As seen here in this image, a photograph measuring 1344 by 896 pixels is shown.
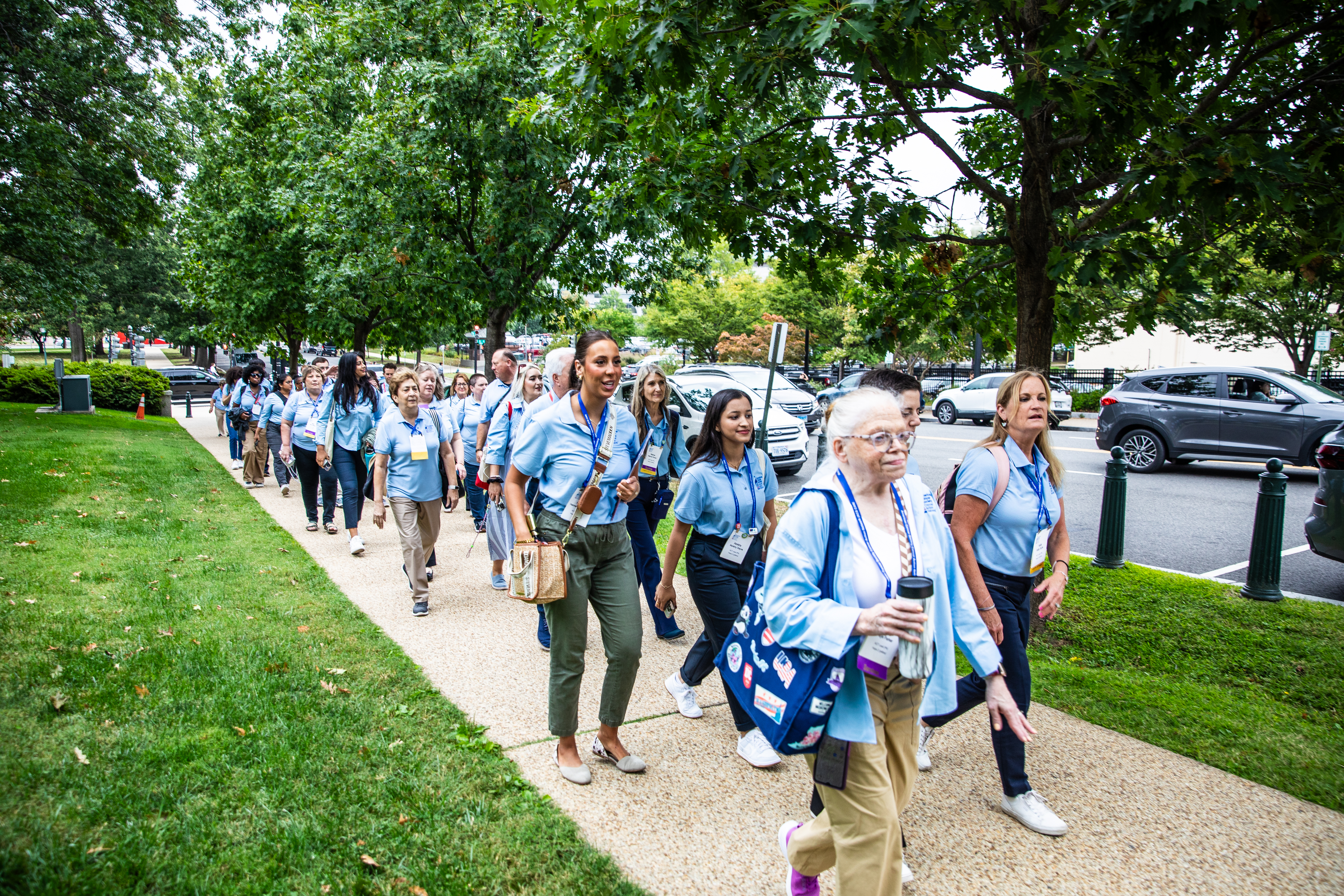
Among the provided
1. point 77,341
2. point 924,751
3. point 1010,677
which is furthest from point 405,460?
point 77,341

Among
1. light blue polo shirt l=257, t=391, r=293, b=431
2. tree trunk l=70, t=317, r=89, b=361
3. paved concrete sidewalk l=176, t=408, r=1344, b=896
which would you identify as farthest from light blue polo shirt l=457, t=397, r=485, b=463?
tree trunk l=70, t=317, r=89, b=361

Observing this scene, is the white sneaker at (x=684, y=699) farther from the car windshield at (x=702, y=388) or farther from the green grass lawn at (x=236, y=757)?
the car windshield at (x=702, y=388)

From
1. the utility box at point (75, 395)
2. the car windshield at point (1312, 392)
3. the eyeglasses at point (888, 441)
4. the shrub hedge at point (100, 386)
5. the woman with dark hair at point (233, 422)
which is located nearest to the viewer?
the eyeglasses at point (888, 441)

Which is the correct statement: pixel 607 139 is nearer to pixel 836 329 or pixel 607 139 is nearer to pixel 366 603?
pixel 366 603

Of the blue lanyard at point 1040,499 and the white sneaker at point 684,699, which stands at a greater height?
the blue lanyard at point 1040,499

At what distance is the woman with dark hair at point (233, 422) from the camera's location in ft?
48.1

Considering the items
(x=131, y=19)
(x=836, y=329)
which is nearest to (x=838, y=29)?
(x=131, y=19)

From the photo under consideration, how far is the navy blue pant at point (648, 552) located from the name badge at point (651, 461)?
467 mm

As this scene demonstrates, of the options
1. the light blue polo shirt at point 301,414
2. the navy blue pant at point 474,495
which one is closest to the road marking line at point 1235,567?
the navy blue pant at point 474,495

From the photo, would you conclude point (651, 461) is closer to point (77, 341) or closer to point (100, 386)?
point (100, 386)

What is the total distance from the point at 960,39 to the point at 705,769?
5.26 m

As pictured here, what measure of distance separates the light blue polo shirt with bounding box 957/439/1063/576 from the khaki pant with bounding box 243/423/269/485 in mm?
11712

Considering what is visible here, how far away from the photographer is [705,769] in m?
3.79

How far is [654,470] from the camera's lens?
5.05 m
